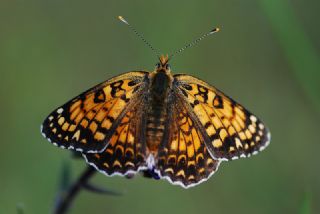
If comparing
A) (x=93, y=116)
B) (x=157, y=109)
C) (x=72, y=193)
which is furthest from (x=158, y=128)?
(x=72, y=193)

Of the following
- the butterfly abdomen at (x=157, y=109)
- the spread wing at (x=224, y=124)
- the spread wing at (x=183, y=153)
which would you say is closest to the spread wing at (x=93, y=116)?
the butterfly abdomen at (x=157, y=109)

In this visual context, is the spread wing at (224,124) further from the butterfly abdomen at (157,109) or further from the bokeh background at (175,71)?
the bokeh background at (175,71)

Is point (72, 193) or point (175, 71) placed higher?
point (175, 71)

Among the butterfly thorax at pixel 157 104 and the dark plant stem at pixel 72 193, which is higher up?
the butterfly thorax at pixel 157 104

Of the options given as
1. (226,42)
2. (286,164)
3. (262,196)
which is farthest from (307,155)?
(226,42)

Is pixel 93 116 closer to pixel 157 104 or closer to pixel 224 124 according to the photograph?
pixel 157 104

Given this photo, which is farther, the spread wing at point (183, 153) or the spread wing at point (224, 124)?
the spread wing at point (224, 124)
